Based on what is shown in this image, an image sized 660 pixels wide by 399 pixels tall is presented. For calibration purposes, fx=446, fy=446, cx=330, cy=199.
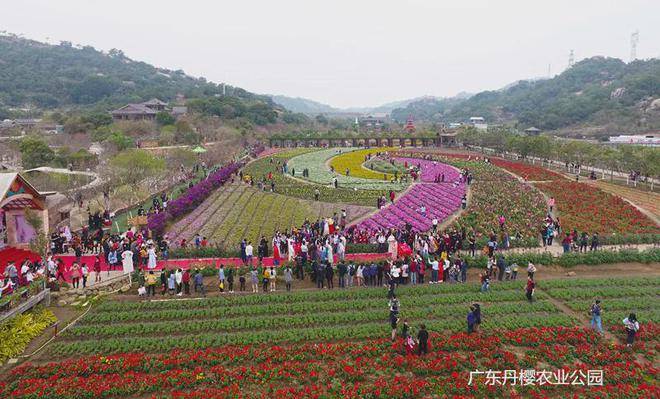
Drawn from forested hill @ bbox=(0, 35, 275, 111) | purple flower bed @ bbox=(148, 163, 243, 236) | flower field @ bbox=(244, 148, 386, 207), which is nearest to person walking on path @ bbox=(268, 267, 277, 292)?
purple flower bed @ bbox=(148, 163, 243, 236)

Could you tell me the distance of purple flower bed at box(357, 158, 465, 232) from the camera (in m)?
26.2

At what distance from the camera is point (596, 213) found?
91.8ft

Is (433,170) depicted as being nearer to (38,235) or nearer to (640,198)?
(640,198)

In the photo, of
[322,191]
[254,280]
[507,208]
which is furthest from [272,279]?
[322,191]

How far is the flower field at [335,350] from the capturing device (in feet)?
36.8

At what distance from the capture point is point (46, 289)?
52.5 feet

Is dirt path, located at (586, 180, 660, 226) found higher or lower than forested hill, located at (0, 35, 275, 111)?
lower

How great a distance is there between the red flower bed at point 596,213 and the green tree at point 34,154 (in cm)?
4211

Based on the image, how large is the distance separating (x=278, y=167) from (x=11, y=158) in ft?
92.2

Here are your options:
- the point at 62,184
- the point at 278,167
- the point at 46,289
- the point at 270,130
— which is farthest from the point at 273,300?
the point at 270,130

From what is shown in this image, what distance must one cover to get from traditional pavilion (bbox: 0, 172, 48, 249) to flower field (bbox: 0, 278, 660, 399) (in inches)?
342

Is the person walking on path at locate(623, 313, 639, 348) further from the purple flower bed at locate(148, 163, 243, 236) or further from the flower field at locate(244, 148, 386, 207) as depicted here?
the purple flower bed at locate(148, 163, 243, 236)

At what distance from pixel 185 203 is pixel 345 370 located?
2030 cm

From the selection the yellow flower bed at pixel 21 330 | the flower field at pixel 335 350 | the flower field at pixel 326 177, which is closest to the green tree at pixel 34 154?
the flower field at pixel 326 177
